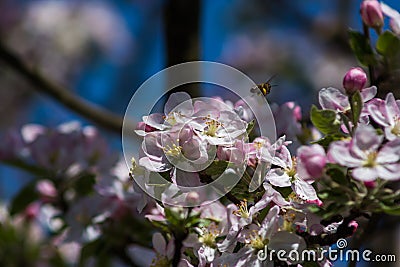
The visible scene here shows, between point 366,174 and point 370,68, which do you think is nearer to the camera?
point 366,174

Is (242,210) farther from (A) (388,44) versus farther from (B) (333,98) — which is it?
(A) (388,44)

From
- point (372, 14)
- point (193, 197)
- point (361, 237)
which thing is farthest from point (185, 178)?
point (372, 14)

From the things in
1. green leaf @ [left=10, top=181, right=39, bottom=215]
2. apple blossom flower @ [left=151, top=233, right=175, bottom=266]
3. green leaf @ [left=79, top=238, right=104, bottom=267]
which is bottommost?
green leaf @ [left=10, top=181, right=39, bottom=215]

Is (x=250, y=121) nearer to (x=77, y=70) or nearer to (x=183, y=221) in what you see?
(x=183, y=221)

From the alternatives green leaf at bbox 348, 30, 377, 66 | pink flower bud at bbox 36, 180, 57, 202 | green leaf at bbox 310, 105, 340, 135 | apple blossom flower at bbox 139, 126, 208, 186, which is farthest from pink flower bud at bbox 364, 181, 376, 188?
pink flower bud at bbox 36, 180, 57, 202

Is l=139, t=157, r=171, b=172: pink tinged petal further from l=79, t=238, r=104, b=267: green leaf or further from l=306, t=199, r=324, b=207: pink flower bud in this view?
l=79, t=238, r=104, b=267: green leaf
